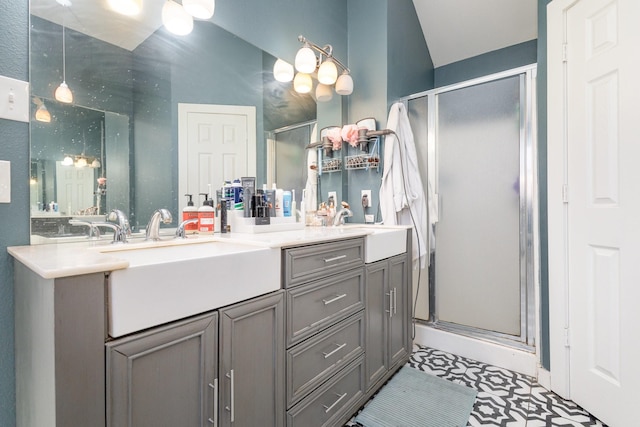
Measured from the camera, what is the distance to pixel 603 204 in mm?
1480

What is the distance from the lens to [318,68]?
229cm

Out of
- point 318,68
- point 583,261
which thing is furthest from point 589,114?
point 318,68

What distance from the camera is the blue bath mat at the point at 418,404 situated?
4.93 feet

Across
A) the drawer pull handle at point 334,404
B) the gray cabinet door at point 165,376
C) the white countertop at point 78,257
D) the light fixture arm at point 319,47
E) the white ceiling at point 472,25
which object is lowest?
the drawer pull handle at point 334,404

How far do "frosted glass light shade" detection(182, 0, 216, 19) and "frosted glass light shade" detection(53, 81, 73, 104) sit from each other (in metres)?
0.64

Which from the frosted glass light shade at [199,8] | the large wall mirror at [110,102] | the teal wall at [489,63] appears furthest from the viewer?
the teal wall at [489,63]

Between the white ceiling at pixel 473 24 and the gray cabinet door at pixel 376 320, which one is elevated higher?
the white ceiling at pixel 473 24

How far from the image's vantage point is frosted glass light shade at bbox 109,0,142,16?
50.9 inches

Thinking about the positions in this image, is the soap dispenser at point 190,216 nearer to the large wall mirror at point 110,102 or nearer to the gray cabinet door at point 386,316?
the large wall mirror at point 110,102

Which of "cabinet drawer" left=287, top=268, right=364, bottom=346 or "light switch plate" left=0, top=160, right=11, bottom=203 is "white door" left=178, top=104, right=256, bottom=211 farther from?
"cabinet drawer" left=287, top=268, right=364, bottom=346

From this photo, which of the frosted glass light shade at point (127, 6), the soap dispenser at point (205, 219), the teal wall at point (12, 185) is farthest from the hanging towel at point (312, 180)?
the teal wall at point (12, 185)

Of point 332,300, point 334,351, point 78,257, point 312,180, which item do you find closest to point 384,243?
point 332,300

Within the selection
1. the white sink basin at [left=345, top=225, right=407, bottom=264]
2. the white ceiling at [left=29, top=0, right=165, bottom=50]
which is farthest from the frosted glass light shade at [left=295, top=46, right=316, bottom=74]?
the white sink basin at [left=345, top=225, right=407, bottom=264]

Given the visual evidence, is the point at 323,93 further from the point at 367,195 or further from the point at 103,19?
the point at 103,19
